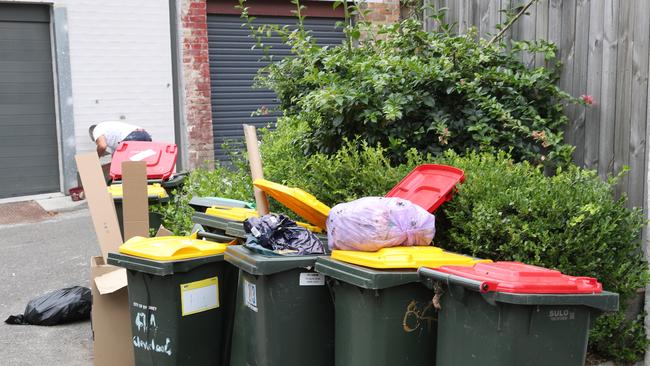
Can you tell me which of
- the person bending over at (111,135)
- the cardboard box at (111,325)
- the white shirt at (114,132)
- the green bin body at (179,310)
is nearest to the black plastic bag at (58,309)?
the cardboard box at (111,325)

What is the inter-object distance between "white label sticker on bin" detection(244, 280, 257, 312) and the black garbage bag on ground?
0.75 feet

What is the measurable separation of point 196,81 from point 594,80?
28.6ft

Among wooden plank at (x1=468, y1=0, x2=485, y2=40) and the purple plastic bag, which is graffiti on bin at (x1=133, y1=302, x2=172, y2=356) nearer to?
the purple plastic bag

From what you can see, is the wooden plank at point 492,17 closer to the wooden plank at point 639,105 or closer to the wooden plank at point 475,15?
the wooden plank at point 475,15

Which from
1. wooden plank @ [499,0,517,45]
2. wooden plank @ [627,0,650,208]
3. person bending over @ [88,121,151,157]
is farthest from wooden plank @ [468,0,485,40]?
Answer: person bending over @ [88,121,151,157]

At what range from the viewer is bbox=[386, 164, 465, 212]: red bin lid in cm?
440

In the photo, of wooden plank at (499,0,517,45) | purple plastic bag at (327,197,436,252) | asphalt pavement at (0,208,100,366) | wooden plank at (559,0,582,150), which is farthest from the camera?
wooden plank at (499,0,517,45)

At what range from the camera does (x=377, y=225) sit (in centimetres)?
373

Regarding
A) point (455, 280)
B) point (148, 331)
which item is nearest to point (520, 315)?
point (455, 280)

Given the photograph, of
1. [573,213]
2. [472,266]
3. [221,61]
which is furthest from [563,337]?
[221,61]

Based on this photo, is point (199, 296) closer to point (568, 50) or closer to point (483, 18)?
point (568, 50)

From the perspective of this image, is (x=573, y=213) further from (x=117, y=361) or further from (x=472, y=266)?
(x=117, y=361)

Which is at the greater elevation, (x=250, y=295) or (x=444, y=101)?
(x=444, y=101)

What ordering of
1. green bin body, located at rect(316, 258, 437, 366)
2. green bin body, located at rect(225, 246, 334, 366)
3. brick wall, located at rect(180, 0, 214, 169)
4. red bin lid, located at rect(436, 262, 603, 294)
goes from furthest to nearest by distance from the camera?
brick wall, located at rect(180, 0, 214, 169) < green bin body, located at rect(225, 246, 334, 366) < green bin body, located at rect(316, 258, 437, 366) < red bin lid, located at rect(436, 262, 603, 294)
